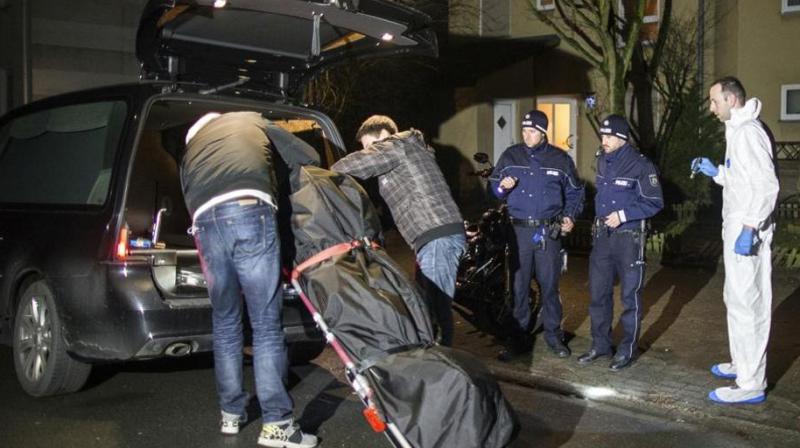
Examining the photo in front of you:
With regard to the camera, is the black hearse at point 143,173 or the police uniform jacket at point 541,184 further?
the police uniform jacket at point 541,184

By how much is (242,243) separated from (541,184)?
9.27ft

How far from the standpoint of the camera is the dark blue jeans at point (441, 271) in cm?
527

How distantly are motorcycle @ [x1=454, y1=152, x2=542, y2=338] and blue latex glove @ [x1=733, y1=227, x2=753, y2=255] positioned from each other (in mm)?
1875

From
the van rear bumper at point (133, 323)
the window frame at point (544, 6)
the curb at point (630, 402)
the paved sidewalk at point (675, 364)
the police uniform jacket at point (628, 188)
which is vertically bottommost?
the curb at point (630, 402)

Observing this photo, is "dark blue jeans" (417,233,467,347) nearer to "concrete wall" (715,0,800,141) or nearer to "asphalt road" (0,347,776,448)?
"asphalt road" (0,347,776,448)

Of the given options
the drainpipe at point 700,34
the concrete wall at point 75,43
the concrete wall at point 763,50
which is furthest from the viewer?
the concrete wall at point 763,50

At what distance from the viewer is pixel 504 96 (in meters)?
18.3

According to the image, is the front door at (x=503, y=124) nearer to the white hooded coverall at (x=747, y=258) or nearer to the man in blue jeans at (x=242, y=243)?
the white hooded coverall at (x=747, y=258)

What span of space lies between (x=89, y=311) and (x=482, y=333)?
3.60 m

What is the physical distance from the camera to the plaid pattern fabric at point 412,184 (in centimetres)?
515

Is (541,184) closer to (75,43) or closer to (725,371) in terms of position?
(725,371)

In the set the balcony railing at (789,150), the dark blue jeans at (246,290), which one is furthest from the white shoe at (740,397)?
the balcony railing at (789,150)

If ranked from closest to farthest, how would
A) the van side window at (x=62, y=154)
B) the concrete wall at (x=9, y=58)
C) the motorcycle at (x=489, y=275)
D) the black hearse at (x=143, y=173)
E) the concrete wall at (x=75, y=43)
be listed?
the black hearse at (x=143, y=173)
the van side window at (x=62, y=154)
the motorcycle at (x=489, y=275)
the concrete wall at (x=9, y=58)
the concrete wall at (x=75, y=43)

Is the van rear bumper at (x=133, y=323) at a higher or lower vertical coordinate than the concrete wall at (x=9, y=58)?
lower
